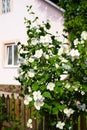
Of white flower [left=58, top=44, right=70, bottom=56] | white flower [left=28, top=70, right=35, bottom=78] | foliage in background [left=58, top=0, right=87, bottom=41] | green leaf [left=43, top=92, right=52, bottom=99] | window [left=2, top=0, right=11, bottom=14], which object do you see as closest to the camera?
green leaf [left=43, top=92, right=52, bottom=99]

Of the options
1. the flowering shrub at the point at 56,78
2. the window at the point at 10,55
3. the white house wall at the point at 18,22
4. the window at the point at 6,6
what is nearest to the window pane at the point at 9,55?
the window at the point at 10,55

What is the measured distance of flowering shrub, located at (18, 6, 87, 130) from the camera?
166 inches

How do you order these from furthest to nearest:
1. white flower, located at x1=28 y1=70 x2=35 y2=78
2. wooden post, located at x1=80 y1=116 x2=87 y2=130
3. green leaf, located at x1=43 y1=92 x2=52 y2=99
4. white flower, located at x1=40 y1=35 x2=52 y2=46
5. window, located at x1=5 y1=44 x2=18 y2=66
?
window, located at x1=5 y1=44 x2=18 y2=66, wooden post, located at x1=80 y1=116 x2=87 y2=130, white flower, located at x1=40 y1=35 x2=52 y2=46, white flower, located at x1=28 y1=70 x2=35 y2=78, green leaf, located at x1=43 y1=92 x2=52 y2=99

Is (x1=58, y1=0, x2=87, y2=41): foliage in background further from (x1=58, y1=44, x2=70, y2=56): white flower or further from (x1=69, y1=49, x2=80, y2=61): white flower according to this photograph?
(x1=69, y1=49, x2=80, y2=61): white flower

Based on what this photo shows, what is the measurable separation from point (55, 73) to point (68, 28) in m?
10.7

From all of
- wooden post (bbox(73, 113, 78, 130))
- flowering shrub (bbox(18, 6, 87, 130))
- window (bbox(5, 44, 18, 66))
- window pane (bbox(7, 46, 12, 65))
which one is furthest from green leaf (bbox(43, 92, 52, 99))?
window pane (bbox(7, 46, 12, 65))

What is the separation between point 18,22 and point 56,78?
40.8 ft

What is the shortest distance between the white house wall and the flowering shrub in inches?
420

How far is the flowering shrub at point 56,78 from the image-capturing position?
4207 mm

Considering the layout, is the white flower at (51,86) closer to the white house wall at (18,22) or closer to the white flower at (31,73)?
the white flower at (31,73)

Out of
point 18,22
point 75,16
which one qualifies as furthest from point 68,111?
point 18,22

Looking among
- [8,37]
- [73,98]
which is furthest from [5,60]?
[73,98]

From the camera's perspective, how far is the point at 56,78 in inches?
171

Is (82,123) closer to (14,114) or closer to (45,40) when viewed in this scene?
(45,40)
